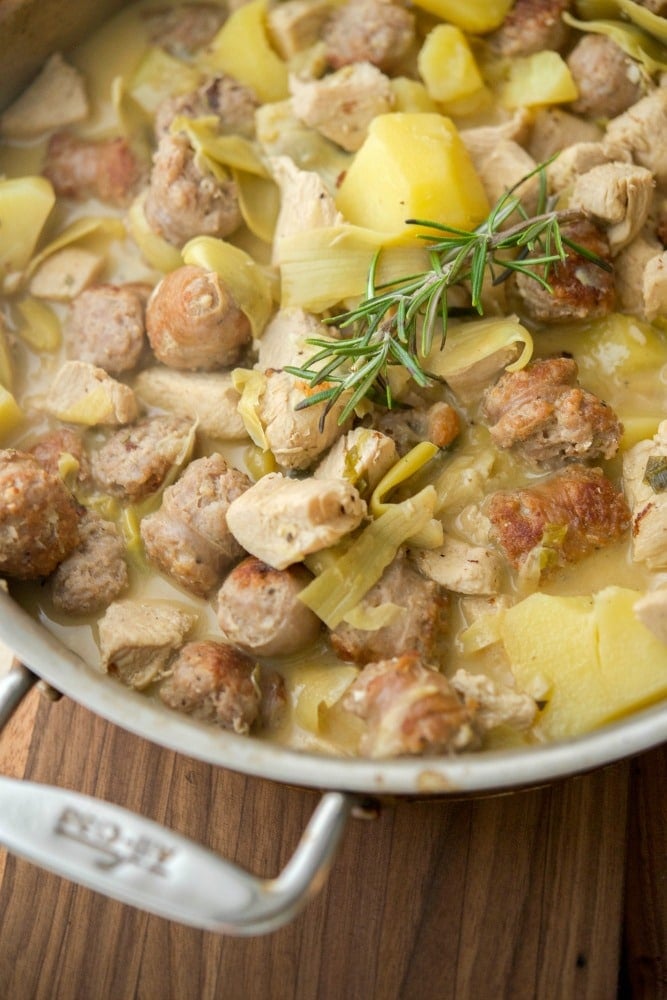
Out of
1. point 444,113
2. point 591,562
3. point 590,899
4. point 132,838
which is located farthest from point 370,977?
point 444,113

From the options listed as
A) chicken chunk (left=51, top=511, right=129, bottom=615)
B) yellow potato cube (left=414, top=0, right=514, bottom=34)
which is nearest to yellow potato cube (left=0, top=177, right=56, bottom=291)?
chicken chunk (left=51, top=511, right=129, bottom=615)

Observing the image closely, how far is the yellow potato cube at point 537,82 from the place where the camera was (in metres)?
2.95

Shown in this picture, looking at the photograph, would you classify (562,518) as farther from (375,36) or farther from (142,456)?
(375,36)

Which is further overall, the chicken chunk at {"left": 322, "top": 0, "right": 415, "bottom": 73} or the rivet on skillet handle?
the chicken chunk at {"left": 322, "top": 0, "right": 415, "bottom": 73}

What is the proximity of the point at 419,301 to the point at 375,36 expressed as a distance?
3.42ft

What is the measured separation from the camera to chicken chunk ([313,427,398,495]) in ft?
8.09

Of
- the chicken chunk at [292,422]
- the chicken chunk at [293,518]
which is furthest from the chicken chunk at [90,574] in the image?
the chicken chunk at [292,422]

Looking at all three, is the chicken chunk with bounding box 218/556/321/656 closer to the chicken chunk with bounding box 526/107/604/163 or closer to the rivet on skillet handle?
the rivet on skillet handle

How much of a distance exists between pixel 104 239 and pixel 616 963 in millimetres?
2356

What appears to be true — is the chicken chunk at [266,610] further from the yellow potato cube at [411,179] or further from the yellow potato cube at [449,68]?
the yellow potato cube at [449,68]

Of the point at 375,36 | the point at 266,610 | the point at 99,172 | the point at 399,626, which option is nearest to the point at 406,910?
the point at 399,626

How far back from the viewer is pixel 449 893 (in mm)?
2521

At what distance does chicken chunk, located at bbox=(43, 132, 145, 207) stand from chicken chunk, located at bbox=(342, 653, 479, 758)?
170 centimetres

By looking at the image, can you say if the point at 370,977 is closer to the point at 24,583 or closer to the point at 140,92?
the point at 24,583
